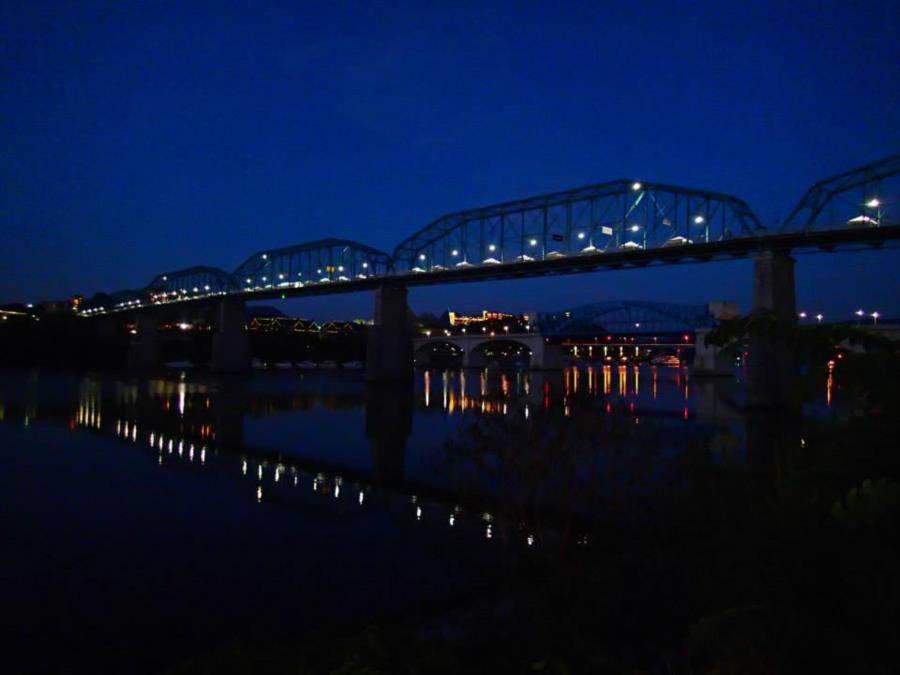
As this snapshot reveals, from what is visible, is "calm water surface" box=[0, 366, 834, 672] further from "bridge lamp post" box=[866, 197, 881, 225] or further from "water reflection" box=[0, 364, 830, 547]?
"bridge lamp post" box=[866, 197, 881, 225]

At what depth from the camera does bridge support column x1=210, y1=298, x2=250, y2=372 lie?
9525 centimetres

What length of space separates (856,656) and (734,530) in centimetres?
447

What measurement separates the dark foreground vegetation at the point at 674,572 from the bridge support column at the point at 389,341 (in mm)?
59528

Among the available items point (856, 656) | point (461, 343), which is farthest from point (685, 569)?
point (461, 343)

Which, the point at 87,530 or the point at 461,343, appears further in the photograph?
the point at 461,343

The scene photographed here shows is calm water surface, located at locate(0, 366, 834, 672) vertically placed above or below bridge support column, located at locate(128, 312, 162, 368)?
below

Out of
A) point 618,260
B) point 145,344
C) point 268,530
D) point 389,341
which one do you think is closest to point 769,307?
point 618,260

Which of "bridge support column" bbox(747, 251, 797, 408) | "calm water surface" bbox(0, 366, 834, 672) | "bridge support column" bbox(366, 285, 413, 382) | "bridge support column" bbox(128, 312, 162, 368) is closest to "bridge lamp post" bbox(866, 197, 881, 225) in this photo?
"bridge support column" bbox(747, 251, 797, 408)

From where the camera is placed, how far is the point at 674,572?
8.80m

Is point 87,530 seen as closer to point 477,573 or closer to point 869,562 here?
point 477,573

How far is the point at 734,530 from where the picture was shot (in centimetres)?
837

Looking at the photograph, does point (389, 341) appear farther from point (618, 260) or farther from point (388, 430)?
point (388, 430)

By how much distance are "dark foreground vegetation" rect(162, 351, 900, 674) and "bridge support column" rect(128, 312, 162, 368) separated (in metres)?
115

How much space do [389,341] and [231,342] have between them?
3492cm
